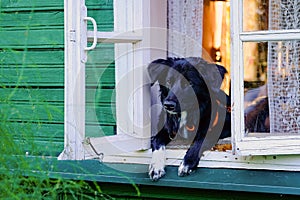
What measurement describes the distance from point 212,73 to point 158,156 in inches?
20.6

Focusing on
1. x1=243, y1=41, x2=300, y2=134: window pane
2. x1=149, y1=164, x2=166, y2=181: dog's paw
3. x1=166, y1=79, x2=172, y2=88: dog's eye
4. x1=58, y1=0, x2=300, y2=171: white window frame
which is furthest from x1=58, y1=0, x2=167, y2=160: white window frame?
x1=243, y1=41, x2=300, y2=134: window pane

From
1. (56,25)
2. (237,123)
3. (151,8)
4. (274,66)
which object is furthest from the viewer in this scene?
(56,25)

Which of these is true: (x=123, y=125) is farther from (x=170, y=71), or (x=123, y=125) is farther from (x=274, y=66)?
(x=274, y=66)

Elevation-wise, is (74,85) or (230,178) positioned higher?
(74,85)

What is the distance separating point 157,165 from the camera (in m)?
3.53

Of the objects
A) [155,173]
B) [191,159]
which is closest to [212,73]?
[191,159]

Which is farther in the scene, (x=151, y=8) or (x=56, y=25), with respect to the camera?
(x=56, y=25)

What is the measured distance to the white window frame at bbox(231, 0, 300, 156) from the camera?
3.27m

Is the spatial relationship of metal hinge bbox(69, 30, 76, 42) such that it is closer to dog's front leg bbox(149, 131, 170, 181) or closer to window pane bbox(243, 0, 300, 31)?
dog's front leg bbox(149, 131, 170, 181)

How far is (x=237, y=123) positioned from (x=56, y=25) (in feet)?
4.53

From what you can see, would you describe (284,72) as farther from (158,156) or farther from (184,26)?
(184,26)

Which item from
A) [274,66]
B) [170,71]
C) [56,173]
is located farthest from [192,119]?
[56,173]

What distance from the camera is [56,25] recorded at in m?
4.10

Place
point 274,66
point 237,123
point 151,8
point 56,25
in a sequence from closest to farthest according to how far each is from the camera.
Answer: point 237,123 → point 274,66 → point 151,8 → point 56,25
